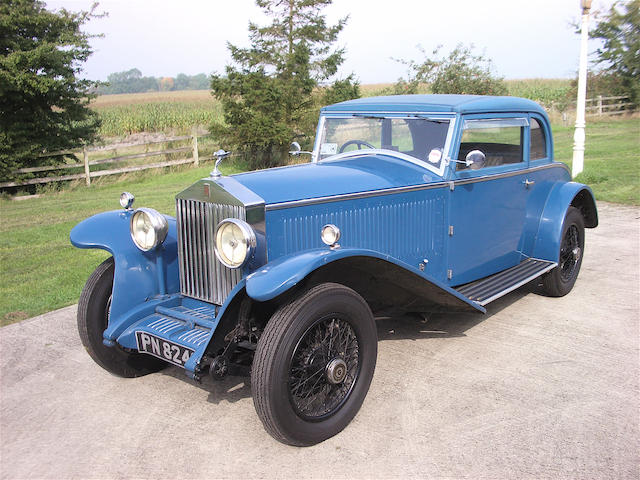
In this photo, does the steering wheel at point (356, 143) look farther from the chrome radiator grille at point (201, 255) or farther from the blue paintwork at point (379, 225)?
the chrome radiator grille at point (201, 255)

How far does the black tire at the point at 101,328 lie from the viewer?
3773 millimetres

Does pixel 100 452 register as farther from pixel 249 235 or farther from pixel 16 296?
pixel 16 296

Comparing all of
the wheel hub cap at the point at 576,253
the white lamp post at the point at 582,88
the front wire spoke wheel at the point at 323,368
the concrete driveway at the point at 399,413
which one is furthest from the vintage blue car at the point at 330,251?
the white lamp post at the point at 582,88

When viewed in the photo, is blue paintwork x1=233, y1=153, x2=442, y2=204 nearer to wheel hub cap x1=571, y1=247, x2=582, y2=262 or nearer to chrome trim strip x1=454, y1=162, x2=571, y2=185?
chrome trim strip x1=454, y1=162, x2=571, y2=185

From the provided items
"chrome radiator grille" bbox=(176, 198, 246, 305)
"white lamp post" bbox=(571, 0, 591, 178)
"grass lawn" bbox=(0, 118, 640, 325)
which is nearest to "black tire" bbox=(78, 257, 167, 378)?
"chrome radiator grille" bbox=(176, 198, 246, 305)

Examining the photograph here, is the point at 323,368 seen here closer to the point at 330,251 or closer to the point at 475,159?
the point at 330,251

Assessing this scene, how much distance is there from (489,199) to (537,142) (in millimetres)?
1179

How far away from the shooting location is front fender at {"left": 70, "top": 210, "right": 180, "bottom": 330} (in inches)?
148

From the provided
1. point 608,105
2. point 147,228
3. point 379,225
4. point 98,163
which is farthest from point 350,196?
point 608,105

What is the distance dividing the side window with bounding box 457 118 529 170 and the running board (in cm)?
98

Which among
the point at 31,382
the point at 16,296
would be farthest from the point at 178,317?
the point at 16,296

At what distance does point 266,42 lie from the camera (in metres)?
15.9

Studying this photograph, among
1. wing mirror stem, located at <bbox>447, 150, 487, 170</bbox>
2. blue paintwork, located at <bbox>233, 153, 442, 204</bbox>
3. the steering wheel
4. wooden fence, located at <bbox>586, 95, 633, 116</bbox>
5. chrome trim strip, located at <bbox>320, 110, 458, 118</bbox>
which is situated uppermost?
wooden fence, located at <bbox>586, 95, 633, 116</bbox>

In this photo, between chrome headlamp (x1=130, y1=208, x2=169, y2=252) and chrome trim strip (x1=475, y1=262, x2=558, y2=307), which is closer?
chrome headlamp (x1=130, y1=208, x2=169, y2=252)
